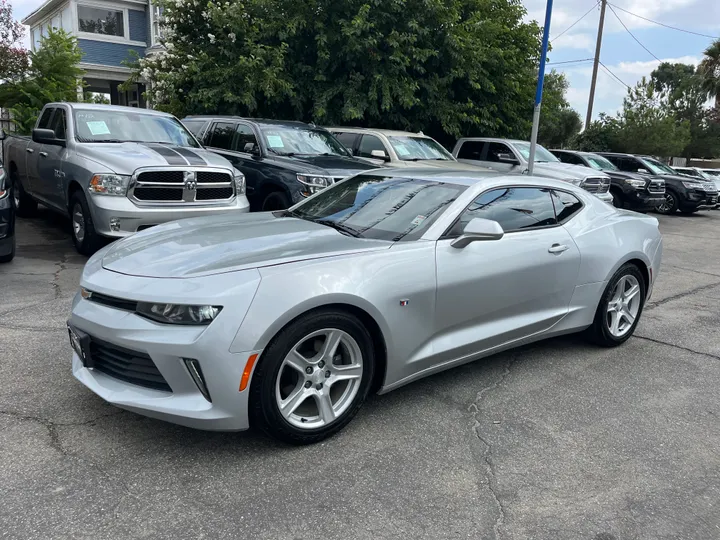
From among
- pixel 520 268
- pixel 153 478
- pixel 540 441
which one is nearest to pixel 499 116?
pixel 520 268

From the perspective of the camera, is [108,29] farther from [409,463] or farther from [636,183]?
[409,463]

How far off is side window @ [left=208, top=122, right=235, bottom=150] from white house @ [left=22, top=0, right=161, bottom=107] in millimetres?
13940

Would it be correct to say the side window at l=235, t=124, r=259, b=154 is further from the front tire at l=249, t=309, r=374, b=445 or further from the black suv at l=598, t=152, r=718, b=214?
the black suv at l=598, t=152, r=718, b=214

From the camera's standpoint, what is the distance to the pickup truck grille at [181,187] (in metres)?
6.92

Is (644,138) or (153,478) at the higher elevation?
(644,138)

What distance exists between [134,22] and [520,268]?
23.7 meters

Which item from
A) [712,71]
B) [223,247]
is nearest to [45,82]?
[223,247]

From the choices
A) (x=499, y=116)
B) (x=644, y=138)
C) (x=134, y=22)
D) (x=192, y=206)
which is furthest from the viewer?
(x=644, y=138)

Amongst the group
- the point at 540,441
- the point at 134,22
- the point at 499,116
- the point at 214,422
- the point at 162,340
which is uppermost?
the point at 134,22

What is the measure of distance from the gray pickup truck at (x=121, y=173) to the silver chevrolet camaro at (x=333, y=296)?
113 inches

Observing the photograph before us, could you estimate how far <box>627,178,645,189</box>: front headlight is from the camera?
50.6ft

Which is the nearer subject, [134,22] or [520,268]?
[520,268]

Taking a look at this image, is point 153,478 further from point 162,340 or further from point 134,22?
point 134,22

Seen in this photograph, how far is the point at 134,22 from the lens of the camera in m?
23.5
